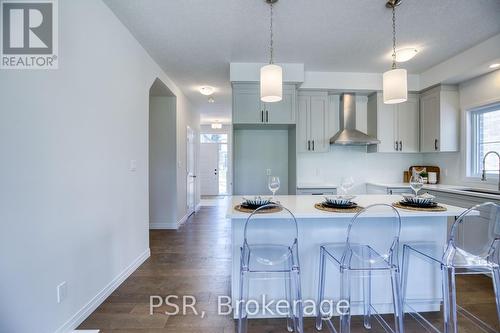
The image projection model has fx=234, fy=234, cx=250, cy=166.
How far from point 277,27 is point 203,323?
9.49ft

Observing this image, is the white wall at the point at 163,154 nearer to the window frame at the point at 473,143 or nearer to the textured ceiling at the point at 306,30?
the textured ceiling at the point at 306,30

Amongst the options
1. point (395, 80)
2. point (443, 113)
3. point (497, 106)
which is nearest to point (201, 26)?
point (395, 80)

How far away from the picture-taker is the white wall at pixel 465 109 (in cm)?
303

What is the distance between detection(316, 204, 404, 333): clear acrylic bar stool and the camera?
1622 millimetres

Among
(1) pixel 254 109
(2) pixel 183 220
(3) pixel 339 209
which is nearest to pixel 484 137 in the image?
(3) pixel 339 209

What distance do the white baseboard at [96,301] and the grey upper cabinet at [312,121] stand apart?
2.80m

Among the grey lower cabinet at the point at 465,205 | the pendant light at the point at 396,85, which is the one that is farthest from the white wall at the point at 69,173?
the grey lower cabinet at the point at 465,205

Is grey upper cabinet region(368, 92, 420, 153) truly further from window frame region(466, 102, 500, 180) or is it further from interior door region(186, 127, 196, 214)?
interior door region(186, 127, 196, 214)

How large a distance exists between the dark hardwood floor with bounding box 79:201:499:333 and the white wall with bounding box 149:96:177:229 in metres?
0.87

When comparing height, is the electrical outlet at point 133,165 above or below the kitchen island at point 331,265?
above

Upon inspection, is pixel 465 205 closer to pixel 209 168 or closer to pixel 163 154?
pixel 163 154

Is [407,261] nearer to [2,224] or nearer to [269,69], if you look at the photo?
[269,69]

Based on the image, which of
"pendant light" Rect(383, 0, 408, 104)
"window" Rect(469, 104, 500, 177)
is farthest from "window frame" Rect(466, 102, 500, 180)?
"pendant light" Rect(383, 0, 408, 104)

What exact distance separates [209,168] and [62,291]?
23.8ft
